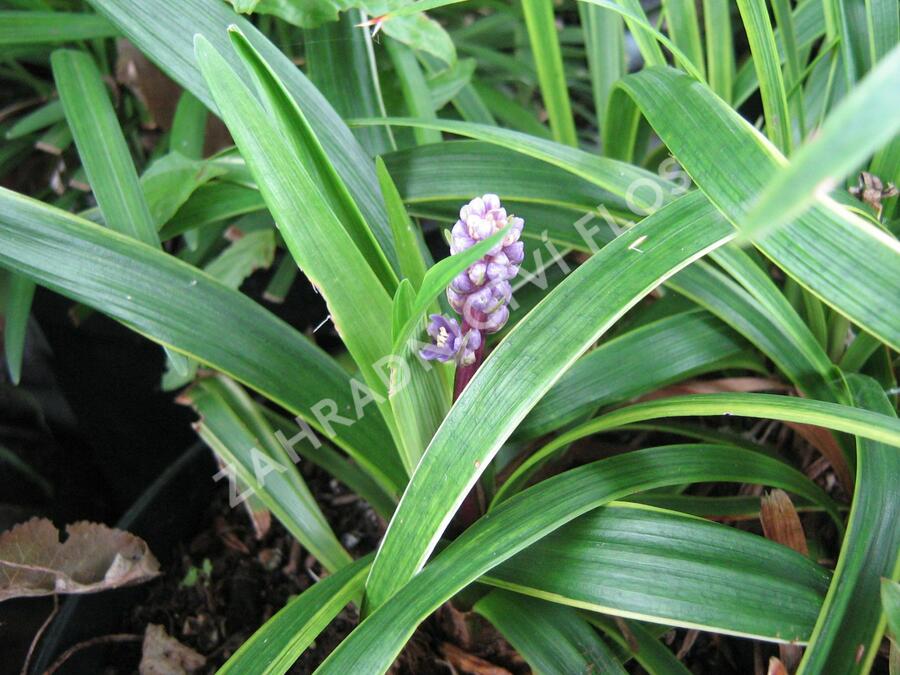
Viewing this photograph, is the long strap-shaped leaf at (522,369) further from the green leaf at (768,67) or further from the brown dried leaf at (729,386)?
the brown dried leaf at (729,386)

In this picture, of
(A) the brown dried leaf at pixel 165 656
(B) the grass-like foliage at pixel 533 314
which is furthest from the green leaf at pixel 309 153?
(A) the brown dried leaf at pixel 165 656

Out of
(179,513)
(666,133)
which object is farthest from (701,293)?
(179,513)

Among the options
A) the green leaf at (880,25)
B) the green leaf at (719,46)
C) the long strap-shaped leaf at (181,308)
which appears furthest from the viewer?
the green leaf at (719,46)

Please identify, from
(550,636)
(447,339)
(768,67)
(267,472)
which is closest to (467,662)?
(550,636)

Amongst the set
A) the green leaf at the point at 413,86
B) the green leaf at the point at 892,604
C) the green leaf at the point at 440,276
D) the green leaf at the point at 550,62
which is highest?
the green leaf at the point at 550,62

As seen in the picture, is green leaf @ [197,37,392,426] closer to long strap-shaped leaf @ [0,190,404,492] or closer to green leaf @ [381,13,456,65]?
long strap-shaped leaf @ [0,190,404,492]

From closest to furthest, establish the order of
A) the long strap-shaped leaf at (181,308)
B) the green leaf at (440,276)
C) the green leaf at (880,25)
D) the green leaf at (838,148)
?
1. the green leaf at (838,148)
2. the green leaf at (440,276)
3. the long strap-shaped leaf at (181,308)
4. the green leaf at (880,25)

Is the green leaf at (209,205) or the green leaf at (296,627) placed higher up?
the green leaf at (209,205)
